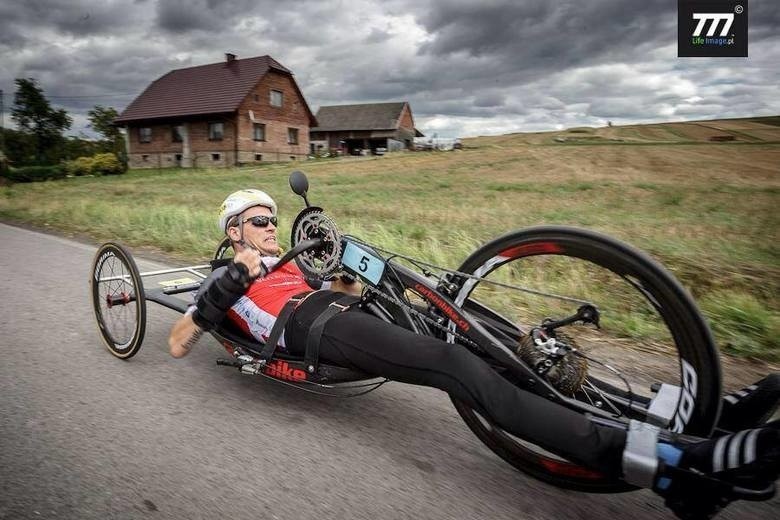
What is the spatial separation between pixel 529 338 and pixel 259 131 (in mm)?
36965

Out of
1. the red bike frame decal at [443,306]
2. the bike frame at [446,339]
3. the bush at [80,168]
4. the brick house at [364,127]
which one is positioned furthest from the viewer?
the brick house at [364,127]

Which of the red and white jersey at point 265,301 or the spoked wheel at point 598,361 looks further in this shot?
the red and white jersey at point 265,301

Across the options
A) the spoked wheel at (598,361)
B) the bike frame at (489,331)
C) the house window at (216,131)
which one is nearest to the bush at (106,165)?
the house window at (216,131)

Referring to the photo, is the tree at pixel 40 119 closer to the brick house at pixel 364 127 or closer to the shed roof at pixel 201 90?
the shed roof at pixel 201 90

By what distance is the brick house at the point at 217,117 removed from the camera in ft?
112

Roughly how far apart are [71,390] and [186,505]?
52.4 inches

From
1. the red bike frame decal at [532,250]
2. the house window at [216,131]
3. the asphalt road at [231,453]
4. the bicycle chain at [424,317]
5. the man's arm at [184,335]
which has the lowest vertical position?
the asphalt road at [231,453]

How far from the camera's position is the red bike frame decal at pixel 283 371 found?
2.25 m

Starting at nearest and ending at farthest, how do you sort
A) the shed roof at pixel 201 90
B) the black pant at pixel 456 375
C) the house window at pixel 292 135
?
1. the black pant at pixel 456 375
2. the shed roof at pixel 201 90
3. the house window at pixel 292 135

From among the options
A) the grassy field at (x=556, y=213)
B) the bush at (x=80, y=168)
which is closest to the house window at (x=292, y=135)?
the grassy field at (x=556, y=213)

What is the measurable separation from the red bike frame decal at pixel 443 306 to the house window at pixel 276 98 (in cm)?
3777

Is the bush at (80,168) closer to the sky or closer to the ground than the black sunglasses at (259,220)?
closer to the sky

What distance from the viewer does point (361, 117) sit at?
58.8 metres

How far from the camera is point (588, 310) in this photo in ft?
6.10
